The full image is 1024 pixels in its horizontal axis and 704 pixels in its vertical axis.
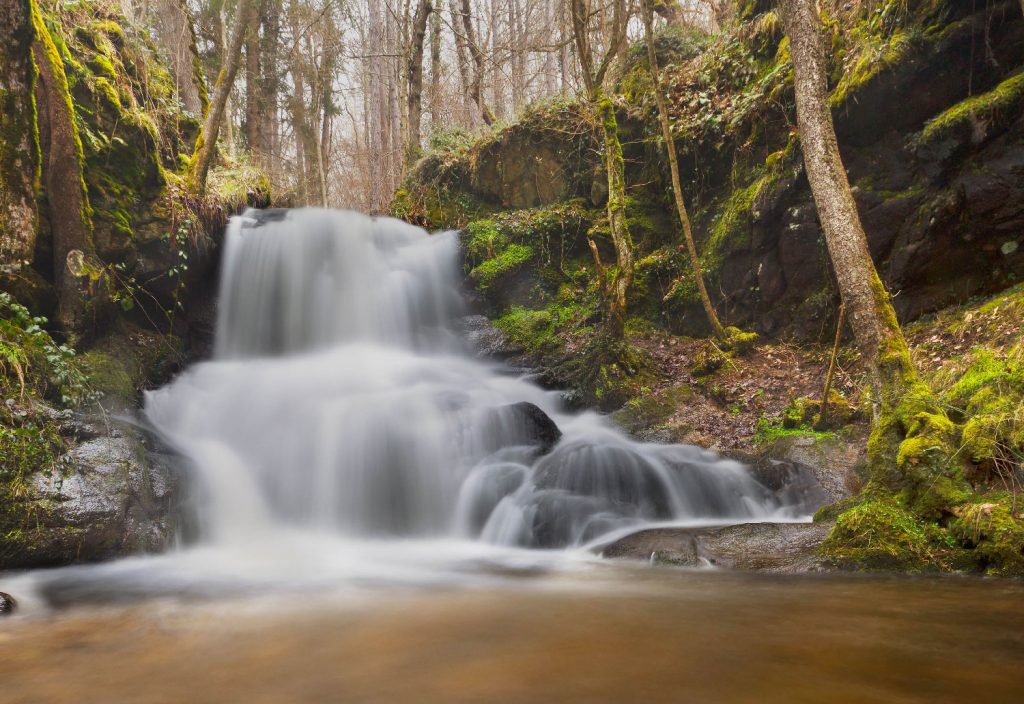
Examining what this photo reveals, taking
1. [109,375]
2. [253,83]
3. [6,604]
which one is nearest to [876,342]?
[6,604]

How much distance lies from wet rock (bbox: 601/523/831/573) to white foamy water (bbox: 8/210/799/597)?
24.2 inches

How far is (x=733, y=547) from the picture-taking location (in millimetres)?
4586

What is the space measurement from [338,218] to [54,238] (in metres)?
5.27

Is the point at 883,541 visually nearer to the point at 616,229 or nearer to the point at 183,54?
the point at 616,229

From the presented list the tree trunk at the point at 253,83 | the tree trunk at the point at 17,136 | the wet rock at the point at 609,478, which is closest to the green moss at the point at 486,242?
the wet rock at the point at 609,478

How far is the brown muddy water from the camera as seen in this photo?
2.35 meters

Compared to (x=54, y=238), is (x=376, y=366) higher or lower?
lower

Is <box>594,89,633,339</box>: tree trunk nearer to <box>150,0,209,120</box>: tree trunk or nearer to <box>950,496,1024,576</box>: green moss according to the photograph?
<box>950,496,1024,576</box>: green moss

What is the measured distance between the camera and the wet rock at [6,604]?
3673mm

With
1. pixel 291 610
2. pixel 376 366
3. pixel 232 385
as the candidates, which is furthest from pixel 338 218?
pixel 291 610

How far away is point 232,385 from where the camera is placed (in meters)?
8.28

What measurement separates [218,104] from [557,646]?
835 centimetres

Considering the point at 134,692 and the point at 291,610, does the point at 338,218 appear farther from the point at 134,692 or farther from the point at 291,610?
the point at 134,692

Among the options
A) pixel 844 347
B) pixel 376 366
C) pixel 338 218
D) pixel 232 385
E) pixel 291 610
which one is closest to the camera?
pixel 291 610
